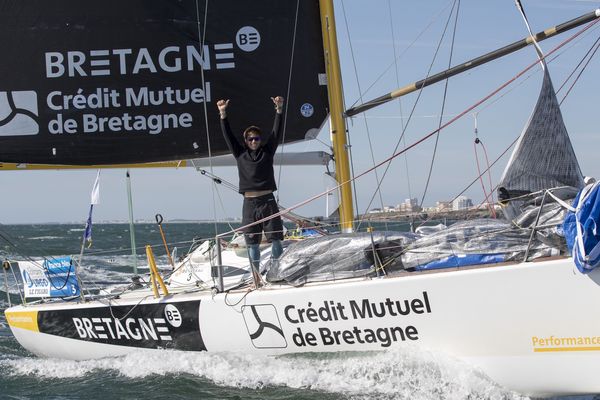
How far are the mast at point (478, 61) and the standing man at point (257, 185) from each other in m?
1.13

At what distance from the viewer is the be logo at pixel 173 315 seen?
22.1 ft

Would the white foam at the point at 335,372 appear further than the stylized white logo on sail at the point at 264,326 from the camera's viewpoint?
No

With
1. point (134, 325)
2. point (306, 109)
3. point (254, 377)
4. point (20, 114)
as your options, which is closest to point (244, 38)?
point (306, 109)

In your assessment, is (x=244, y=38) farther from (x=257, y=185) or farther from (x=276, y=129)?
(x=257, y=185)

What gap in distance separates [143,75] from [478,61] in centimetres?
351

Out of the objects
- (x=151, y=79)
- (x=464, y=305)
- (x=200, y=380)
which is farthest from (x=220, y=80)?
(x=464, y=305)

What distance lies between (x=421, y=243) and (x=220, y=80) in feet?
10.8

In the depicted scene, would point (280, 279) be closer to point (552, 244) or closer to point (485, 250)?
point (485, 250)

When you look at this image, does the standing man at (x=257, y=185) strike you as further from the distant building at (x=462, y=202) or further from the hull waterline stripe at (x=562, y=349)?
the hull waterline stripe at (x=562, y=349)

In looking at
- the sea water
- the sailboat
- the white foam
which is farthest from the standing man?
the white foam

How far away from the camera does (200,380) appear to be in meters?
6.44

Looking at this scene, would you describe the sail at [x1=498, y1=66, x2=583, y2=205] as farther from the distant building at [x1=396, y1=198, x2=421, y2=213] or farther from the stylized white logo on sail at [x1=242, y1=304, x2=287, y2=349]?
the stylized white logo on sail at [x1=242, y1=304, x2=287, y2=349]

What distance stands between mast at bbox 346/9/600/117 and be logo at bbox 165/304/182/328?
273 cm

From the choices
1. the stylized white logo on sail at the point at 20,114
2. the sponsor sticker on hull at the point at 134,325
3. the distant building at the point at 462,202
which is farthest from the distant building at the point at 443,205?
the stylized white logo on sail at the point at 20,114
